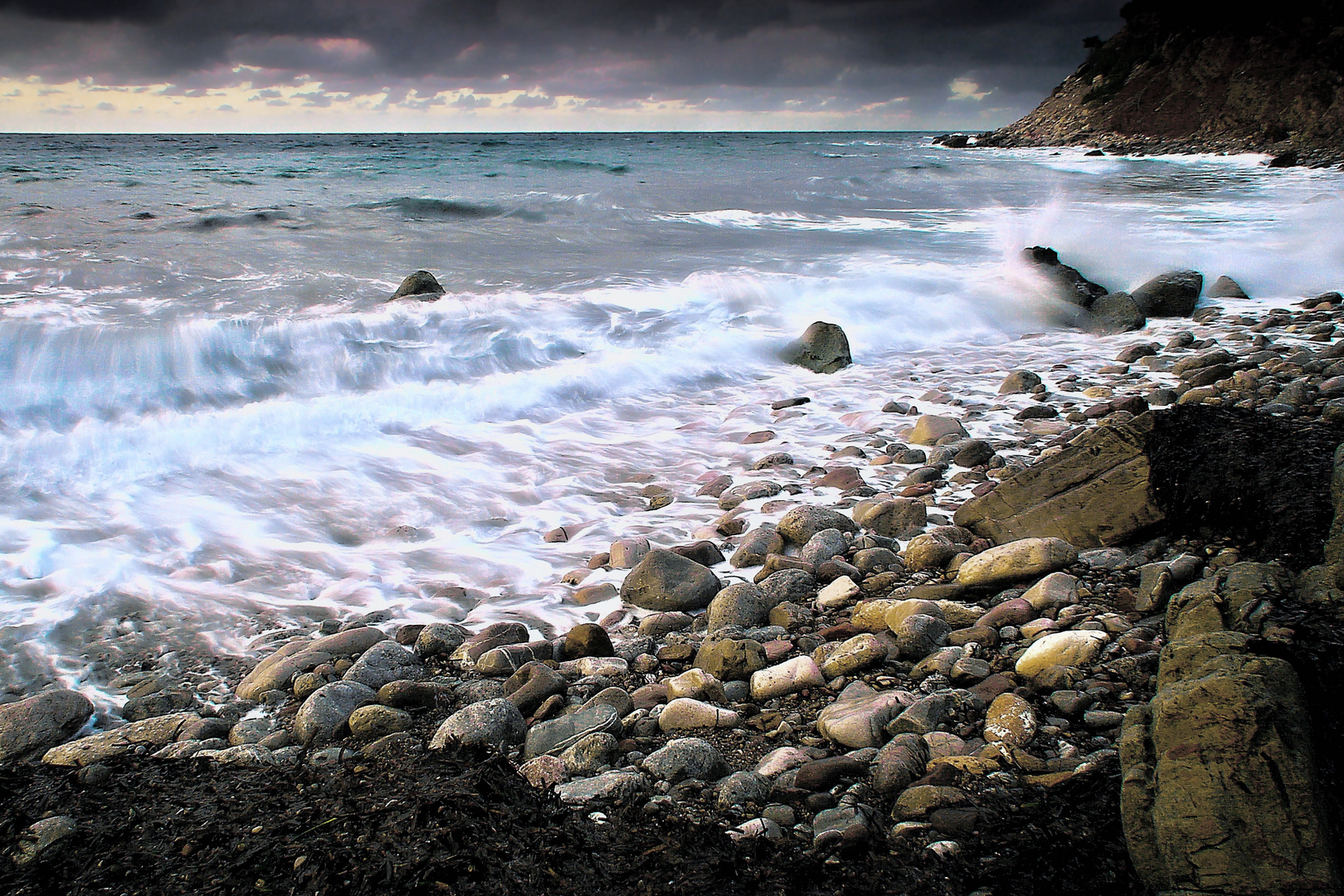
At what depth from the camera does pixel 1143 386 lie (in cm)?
530

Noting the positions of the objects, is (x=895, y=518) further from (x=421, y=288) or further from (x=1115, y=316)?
(x=421, y=288)

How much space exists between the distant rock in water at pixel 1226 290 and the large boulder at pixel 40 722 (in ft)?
32.3

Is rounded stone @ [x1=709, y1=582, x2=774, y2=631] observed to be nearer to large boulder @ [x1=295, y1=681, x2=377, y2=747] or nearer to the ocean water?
the ocean water

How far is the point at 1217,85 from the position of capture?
3519 cm

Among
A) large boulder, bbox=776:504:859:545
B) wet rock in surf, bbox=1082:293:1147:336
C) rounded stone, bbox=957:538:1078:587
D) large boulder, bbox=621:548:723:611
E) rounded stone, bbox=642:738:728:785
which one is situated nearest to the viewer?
rounded stone, bbox=642:738:728:785

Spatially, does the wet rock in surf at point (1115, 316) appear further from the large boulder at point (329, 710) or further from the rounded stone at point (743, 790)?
the large boulder at point (329, 710)

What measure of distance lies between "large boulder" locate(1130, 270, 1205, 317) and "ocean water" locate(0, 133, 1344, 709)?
924mm

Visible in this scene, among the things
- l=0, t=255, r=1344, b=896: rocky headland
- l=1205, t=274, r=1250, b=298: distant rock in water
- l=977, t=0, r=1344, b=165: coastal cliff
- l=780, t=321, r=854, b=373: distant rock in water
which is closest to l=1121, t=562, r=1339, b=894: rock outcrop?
l=0, t=255, r=1344, b=896: rocky headland

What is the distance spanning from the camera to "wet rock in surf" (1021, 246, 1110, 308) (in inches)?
310

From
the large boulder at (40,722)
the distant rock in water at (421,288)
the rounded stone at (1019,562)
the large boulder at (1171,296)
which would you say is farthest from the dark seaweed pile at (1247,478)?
the distant rock in water at (421,288)

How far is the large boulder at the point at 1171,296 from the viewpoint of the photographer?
7422mm

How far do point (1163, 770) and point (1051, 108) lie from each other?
6172cm

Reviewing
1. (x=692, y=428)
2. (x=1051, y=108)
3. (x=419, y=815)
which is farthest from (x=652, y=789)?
(x=1051, y=108)

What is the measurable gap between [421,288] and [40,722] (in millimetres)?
6784
